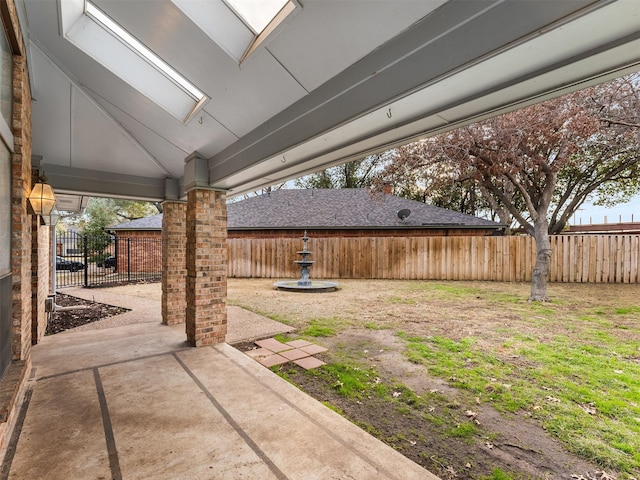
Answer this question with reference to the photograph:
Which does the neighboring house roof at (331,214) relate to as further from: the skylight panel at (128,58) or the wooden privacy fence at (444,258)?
the skylight panel at (128,58)

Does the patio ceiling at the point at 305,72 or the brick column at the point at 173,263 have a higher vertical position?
the patio ceiling at the point at 305,72

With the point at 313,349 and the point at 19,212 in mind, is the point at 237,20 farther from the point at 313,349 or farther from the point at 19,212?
the point at 313,349

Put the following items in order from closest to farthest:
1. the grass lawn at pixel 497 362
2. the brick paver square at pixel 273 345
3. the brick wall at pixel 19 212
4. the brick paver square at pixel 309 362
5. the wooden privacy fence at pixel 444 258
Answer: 1. the grass lawn at pixel 497 362
2. the brick wall at pixel 19 212
3. the brick paver square at pixel 309 362
4. the brick paver square at pixel 273 345
5. the wooden privacy fence at pixel 444 258

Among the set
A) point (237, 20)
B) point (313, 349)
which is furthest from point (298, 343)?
point (237, 20)

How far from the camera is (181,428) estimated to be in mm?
2686

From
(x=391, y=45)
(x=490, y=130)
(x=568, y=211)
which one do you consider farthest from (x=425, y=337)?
(x=568, y=211)

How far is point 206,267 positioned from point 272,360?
1689 millimetres

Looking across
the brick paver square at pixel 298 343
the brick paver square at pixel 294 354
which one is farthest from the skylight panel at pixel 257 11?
the brick paver square at pixel 298 343

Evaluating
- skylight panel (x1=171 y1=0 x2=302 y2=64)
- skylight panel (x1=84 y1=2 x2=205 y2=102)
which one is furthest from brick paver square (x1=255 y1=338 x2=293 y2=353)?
skylight panel (x1=171 y1=0 x2=302 y2=64)

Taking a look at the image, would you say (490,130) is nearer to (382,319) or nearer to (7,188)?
(382,319)

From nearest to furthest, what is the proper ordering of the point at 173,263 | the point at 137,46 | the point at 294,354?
the point at 137,46
the point at 294,354
the point at 173,263

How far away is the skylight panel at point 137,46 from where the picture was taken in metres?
2.98

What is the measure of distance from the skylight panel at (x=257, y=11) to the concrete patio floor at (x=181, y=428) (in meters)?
3.37

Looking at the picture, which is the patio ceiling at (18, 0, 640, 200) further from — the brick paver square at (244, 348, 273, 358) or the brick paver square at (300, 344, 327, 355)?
the brick paver square at (300, 344, 327, 355)
